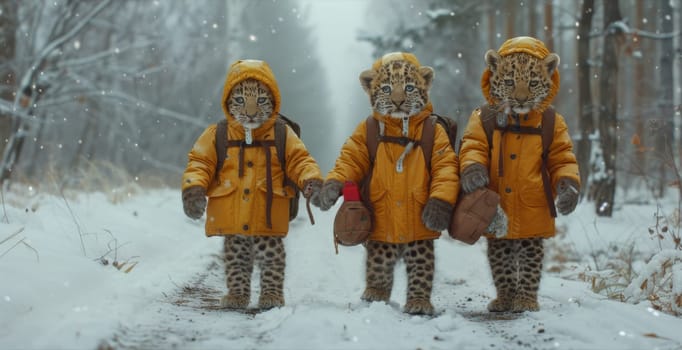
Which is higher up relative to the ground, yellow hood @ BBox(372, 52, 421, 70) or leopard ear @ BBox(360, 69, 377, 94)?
yellow hood @ BBox(372, 52, 421, 70)

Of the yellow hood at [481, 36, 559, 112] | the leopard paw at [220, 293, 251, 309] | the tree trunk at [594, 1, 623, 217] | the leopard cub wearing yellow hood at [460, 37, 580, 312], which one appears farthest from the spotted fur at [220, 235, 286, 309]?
the tree trunk at [594, 1, 623, 217]

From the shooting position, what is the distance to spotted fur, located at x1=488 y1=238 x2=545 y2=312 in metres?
4.81

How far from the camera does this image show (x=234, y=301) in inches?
187

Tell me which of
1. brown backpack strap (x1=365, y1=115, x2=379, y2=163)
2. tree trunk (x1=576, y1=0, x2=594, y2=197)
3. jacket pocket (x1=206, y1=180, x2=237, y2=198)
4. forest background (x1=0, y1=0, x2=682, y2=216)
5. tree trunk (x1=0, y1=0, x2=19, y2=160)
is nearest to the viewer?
jacket pocket (x1=206, y1=180, x2=237, y2=198)

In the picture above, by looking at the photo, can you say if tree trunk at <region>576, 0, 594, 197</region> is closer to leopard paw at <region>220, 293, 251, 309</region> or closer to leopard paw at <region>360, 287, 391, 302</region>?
leopard paw at <region>360, 287, 391, 302</region>

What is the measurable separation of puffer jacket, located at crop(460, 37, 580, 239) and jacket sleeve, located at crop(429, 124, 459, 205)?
0.30ft

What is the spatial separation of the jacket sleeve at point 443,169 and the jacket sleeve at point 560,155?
766mm

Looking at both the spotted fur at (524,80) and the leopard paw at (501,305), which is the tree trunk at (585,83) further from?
the leopard paw at (501,305)

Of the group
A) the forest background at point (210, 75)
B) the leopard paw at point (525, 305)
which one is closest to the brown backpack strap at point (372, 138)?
the leopard paw at point (525, 305)

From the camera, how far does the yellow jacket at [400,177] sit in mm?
4730

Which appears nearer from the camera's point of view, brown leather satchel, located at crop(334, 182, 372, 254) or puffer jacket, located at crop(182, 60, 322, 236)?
brown leather satchel, located at crop(334, 182, 372, 254)

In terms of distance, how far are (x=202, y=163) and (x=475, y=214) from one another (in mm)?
2132

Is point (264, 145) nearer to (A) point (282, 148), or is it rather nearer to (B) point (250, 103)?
(A) point (282, 148)

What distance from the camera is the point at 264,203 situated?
4887mm
